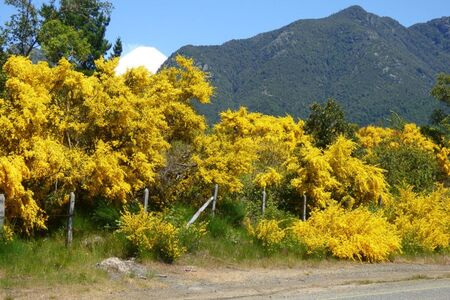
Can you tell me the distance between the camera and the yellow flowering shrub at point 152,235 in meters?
13.5

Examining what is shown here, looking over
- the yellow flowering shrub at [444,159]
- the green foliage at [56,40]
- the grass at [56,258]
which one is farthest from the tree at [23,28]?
the yellow flowering shrub at [444,159]

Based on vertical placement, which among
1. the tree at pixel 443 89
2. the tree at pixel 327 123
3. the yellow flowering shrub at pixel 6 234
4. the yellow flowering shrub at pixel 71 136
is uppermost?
the tree at pixel 443 89

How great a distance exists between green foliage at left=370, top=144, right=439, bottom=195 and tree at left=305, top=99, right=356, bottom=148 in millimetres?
3361

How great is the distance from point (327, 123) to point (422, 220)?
599 inches

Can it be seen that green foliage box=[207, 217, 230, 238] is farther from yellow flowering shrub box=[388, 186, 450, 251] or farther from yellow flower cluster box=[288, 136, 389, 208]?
yellow flowering shrub box=[388, 186, 450, 251]

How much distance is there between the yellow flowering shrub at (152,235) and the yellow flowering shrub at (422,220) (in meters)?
9.22

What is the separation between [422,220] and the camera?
797 inches

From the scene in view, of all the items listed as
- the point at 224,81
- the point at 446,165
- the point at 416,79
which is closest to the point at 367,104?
the point at 416,79

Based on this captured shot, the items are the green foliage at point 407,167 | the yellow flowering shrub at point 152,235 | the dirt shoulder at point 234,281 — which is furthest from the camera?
the green foliage at point 407,167

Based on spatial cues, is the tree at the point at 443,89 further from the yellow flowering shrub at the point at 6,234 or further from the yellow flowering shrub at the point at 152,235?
the yellow flowering shrub at the point at 6,234

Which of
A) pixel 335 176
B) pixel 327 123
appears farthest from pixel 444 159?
pixel 335 176

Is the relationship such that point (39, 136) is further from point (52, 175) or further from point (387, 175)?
point (387, 175)

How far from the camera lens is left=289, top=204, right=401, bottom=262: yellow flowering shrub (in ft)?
54.0

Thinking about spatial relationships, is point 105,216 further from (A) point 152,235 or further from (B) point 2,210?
(B) point 2,210
